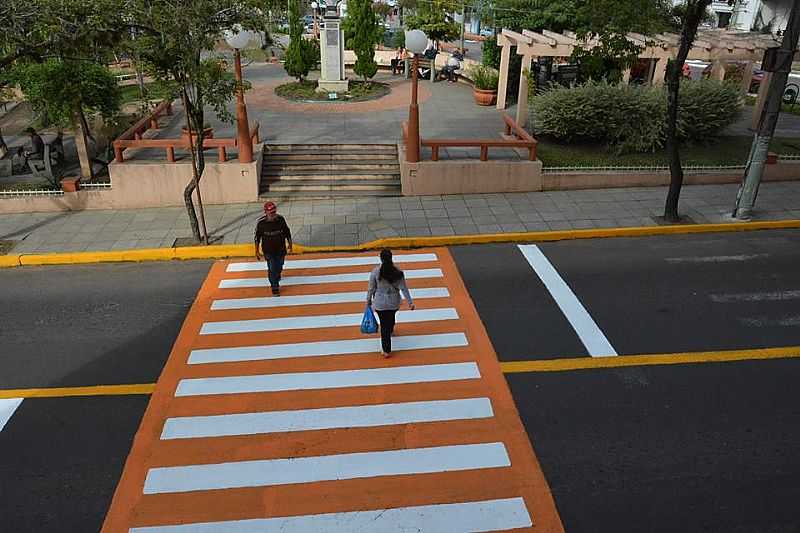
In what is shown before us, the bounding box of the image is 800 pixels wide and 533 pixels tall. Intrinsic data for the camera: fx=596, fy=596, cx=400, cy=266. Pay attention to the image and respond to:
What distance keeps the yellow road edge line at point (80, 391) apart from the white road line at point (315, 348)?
78 centimetres

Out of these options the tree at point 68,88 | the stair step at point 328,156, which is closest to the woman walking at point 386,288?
the stair step at point 328,156

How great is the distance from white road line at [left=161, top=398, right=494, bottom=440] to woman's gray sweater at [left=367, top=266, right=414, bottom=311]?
1290 mm

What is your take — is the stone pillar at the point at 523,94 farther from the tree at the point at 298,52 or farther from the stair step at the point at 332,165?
the tree at the point at 298,52

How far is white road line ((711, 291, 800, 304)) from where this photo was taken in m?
9.97

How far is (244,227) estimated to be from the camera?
1320 cm

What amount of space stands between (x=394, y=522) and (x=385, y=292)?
293 cm

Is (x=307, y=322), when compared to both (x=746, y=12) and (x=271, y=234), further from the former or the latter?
(x=746, y=12)

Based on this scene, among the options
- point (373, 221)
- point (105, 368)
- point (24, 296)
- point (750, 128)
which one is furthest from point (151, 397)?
point (750, 128)

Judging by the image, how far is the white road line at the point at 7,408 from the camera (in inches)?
290

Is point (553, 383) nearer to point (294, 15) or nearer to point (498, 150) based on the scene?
point (498, 150)

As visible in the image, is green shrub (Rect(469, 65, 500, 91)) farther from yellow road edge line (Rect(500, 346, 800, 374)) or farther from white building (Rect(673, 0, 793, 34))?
white building (Rect(673, 0, 793, 34))

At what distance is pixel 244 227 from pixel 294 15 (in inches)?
524

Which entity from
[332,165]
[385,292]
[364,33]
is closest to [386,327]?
[385,292]

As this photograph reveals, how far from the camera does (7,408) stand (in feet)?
24.9
